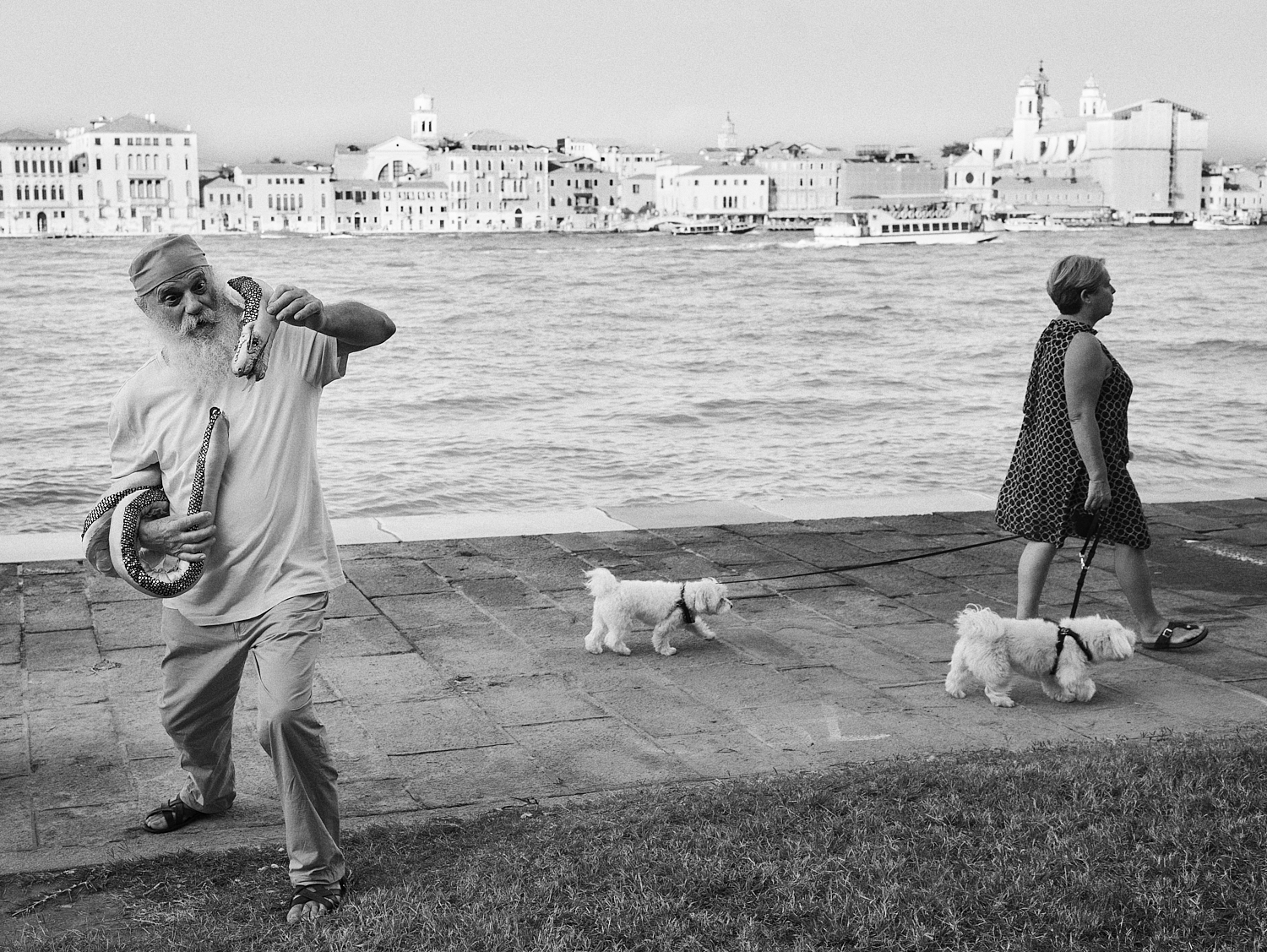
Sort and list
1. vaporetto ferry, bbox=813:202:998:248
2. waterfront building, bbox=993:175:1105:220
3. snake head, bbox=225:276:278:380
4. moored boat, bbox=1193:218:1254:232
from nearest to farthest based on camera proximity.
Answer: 1. snake head, bbox=225:276:278:380
2. vaporetto ferry, bbox=813:202:998:248
3. moored boat, bbox=1193:218:1254:232
4. waterfront building, bbox=993:175:1105:220

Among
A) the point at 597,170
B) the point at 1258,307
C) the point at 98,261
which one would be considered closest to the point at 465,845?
the point at 1258,307

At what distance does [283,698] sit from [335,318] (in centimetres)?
74

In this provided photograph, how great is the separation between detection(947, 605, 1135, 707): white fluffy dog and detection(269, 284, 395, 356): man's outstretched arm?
2033 mm

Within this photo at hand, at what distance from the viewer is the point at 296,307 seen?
9.16 ft

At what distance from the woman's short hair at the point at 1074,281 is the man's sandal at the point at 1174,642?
3.66ft

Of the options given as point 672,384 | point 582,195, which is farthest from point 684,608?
point 582,195

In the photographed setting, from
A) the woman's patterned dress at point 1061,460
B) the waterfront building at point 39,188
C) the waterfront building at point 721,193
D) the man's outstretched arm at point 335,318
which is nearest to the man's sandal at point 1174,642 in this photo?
the woman's patterned dress at point 1061,460

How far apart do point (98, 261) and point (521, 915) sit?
2921 inches

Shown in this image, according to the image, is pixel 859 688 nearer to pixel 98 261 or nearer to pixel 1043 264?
pixel 1043 264

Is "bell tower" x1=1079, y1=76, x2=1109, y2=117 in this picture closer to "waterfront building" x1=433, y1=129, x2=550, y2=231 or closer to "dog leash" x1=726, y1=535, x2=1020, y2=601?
"waterfront building" x1=433, y1=129, x2=550, y2=231

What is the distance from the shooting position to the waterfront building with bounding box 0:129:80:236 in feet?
378

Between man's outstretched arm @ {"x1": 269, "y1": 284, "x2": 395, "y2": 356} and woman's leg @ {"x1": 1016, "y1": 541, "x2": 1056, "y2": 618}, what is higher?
man's outstretched arm @ {"x1": 269, "y1": 284, "x2": 395, "y2": 356}

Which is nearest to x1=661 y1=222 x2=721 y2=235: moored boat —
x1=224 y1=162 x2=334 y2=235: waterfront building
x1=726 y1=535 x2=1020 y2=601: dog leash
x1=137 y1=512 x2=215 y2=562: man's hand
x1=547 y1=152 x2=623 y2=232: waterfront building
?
x1=547 y1=152 x2=623 y2=232: waterfront building

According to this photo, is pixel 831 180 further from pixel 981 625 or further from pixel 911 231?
pixel 981 625
